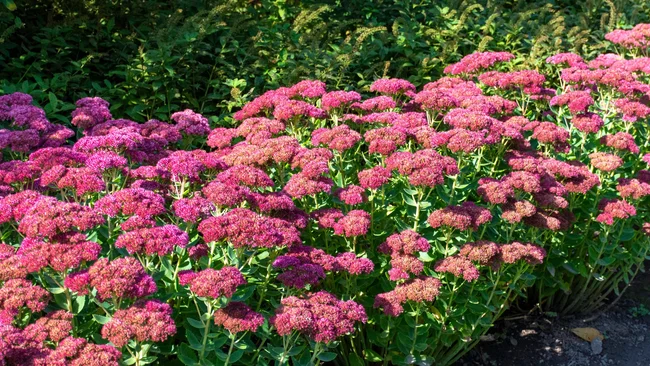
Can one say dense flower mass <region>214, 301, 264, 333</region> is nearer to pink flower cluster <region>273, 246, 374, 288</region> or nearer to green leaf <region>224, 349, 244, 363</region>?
green leaf <region>224, 349, 244, 363</region>

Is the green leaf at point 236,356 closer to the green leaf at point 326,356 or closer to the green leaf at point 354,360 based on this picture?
the green leaf at point 326,356

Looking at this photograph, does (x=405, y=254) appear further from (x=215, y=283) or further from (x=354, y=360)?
(x=215, y=283)

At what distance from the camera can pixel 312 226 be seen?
12.7 ft

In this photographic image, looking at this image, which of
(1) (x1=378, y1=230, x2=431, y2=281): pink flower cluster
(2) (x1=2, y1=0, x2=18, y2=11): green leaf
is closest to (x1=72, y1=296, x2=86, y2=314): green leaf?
(1) (x1=378, y1=230, x2=431, y2=281): pink flower cluster

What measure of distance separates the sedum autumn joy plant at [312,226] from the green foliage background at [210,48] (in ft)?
3.73

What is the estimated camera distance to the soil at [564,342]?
4660mm

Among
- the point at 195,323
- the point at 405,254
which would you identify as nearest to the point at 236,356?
the point at 195,323

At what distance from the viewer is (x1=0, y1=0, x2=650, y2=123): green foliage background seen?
586 cm

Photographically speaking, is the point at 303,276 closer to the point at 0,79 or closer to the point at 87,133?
the point at 87,133

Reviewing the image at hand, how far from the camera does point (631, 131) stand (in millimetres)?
5336

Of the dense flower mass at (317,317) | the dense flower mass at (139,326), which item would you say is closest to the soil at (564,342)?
the dense flower mass at (317,317)

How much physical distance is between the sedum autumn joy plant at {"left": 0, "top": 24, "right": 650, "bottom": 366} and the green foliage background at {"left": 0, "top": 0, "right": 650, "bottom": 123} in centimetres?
114

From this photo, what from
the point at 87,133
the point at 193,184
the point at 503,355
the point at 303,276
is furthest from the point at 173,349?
the point at 503,355

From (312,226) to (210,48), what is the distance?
2.97 meters
